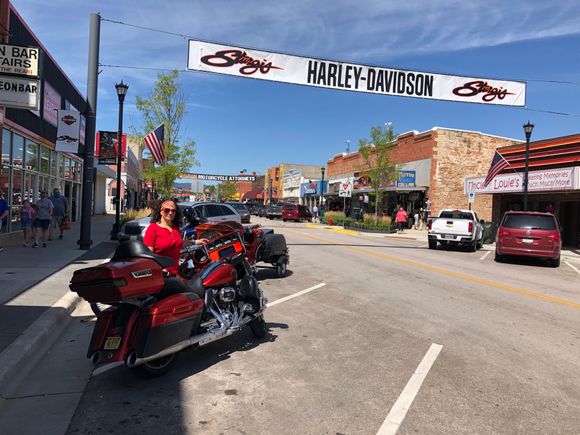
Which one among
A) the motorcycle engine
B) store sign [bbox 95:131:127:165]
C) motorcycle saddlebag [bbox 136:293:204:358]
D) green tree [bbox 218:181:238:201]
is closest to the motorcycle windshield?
the motorcycle engine

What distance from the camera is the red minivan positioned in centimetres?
1548

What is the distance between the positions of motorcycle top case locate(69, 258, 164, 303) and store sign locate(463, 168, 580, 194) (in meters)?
22.2

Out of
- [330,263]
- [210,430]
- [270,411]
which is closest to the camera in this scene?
[210,430]

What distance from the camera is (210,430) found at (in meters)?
3.60

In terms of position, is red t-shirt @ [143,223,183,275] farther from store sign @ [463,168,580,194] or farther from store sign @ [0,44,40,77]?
store sign @ [463,168,580,194]

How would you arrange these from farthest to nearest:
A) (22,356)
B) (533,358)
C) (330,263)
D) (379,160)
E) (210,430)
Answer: (379,160)
(330,263)
(533,358)
(22,356)
(210,430)

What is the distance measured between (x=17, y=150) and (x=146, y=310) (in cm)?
1410

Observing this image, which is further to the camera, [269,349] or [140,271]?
[269,349]

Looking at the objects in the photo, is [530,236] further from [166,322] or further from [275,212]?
[275,212]

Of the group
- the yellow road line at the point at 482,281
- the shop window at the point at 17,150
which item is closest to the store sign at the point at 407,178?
the yellow road line at the point at 482,281

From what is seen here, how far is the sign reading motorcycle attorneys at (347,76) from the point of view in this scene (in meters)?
12.8

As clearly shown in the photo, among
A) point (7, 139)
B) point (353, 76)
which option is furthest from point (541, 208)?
point (7, 139)

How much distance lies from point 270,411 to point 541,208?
2786 centimetres

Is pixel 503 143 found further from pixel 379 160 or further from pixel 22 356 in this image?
pixel 22 356
